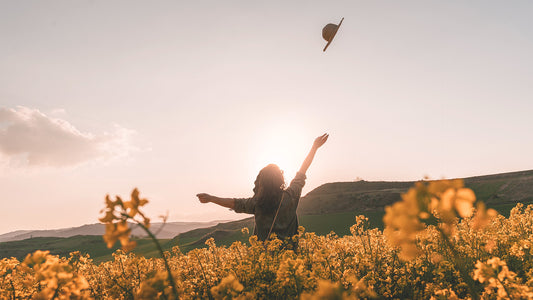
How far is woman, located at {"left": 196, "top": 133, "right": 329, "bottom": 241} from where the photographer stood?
5.26m

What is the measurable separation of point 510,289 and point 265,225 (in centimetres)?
381

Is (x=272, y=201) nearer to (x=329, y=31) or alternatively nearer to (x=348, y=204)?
(x=329, y=31)

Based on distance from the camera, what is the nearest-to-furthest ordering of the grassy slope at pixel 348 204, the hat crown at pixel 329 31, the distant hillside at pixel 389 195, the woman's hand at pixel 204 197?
the woman's hand at pixel 204 197
the hat crown at pixel 329 31
the grassy slope at pixel 348 204
the distant hillside at pixel 389 195

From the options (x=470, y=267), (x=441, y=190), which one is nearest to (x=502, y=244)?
(x=470, y=267)

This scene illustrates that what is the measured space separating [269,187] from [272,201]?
283 millimetres

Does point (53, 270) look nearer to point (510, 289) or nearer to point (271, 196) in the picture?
point (510, 289)

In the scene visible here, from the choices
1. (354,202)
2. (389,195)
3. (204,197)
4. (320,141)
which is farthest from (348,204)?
(204,197)

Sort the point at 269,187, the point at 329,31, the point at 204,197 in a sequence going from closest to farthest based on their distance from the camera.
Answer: the point at 204,197, the point at 269,187, the point at 329,31

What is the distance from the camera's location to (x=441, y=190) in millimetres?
1211

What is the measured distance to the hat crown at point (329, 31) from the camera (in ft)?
18.4

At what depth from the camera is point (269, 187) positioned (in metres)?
5.24

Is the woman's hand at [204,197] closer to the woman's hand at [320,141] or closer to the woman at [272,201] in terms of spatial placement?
the woman at [272,201]

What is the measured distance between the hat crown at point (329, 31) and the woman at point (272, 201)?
81.9 inches

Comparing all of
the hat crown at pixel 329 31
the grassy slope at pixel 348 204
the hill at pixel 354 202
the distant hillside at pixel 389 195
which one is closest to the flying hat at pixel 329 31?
the hat crown at pixel 329 31
